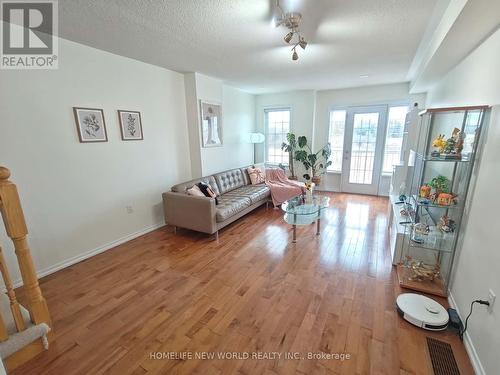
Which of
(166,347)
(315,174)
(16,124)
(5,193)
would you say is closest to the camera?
(5,193)

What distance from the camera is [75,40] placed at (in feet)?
8.07

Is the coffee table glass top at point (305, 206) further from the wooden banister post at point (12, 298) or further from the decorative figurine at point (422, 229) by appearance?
the wooden banister post at point (12, 298)

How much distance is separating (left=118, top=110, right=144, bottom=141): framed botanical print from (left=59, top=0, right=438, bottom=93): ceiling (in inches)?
29.5

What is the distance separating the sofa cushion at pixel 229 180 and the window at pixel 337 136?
248 cm

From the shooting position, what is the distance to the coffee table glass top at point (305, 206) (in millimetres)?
3281

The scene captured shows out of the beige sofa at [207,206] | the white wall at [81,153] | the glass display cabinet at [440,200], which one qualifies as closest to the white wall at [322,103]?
the beige sofa at [207,206]

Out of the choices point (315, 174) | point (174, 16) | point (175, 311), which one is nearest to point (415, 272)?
point (175, 311)

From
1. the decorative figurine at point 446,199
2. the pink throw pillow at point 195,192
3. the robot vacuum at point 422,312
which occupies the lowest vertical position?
the robot vacuum at point 422,312

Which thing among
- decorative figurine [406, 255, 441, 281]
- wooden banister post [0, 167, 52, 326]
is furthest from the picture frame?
decorative figurine [406, 255, 441, 281]

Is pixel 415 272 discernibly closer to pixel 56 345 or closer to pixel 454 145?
pixel 454 145

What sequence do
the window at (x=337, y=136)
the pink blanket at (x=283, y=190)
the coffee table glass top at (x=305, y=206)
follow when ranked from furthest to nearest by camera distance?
1. the window at (x=337, y=136)
2. the pink blanket at (x=283, y=190)
3. the coffee table glass top at (x=305, y=206)

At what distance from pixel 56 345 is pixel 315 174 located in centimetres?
541

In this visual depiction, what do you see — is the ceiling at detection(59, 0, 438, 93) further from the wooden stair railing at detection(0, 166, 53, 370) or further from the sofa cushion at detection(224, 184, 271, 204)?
the sofa cushion at detection(224, 184, 271, 204)

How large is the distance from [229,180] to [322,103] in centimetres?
310
